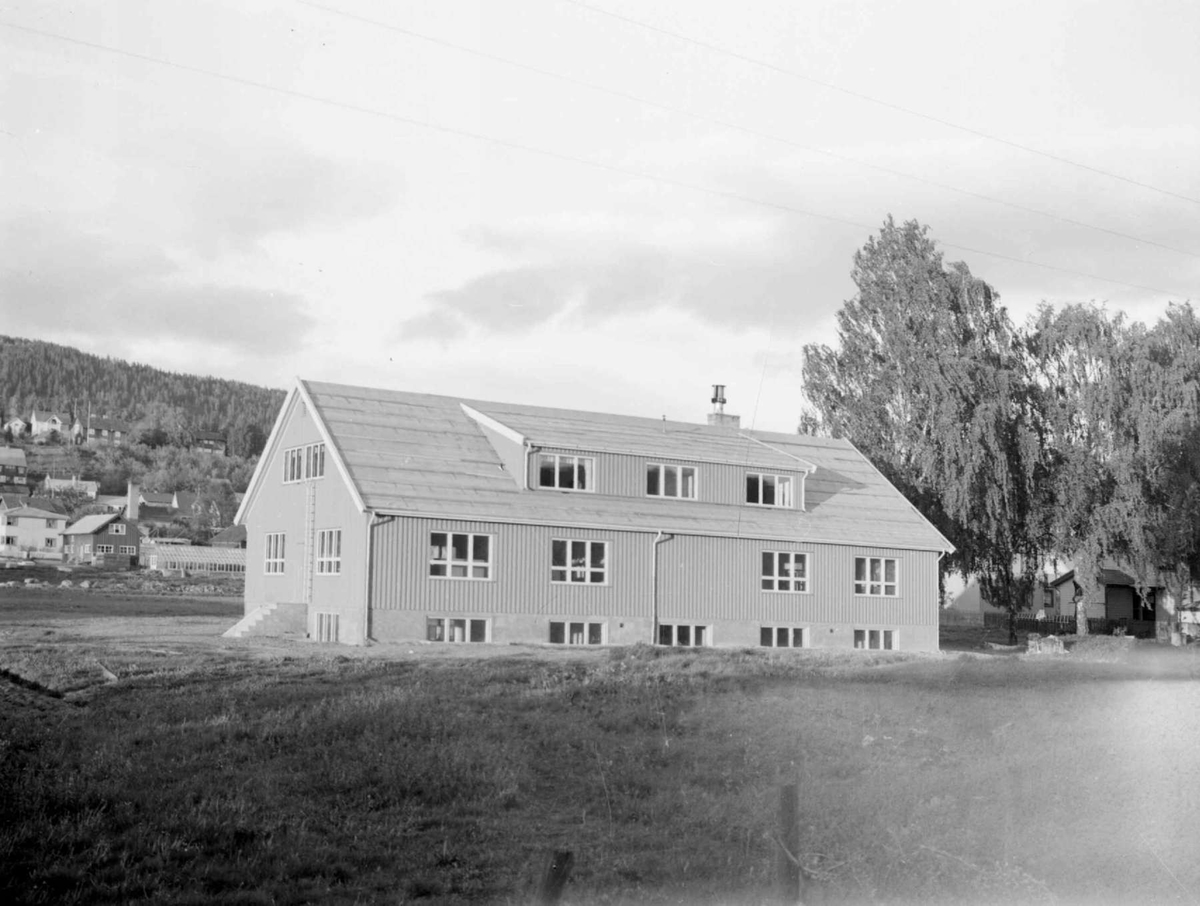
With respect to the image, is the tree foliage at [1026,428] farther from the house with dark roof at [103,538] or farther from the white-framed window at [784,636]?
the house with dark roof at [103,538]

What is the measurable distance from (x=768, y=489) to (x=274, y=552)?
55.7 feet

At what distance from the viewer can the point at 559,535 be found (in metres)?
39.5

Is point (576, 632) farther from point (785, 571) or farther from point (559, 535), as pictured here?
point (785, 571)

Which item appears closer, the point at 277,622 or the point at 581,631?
the point at 581,631

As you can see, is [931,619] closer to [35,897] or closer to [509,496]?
[509,496]

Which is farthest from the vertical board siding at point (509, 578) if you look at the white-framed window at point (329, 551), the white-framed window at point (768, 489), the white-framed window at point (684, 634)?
the white-framed window at point (768, 489)

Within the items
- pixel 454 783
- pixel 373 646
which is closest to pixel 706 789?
pixel 454 783

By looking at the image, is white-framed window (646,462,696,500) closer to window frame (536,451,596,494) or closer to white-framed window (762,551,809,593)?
window frame (536,451,596,494)

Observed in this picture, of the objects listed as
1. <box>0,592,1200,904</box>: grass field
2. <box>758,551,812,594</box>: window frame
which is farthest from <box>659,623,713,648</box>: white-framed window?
<box>0,592,1200,904</box>: grass field

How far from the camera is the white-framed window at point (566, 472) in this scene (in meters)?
41.0

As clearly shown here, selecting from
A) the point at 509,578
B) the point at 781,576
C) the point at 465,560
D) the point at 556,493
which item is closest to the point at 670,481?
the point at 556,493

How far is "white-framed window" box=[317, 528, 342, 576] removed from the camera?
38.9 metres

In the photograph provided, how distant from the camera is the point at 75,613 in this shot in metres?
49.6

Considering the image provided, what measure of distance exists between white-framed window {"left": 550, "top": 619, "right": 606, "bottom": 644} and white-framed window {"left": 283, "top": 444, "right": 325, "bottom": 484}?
867 cm
